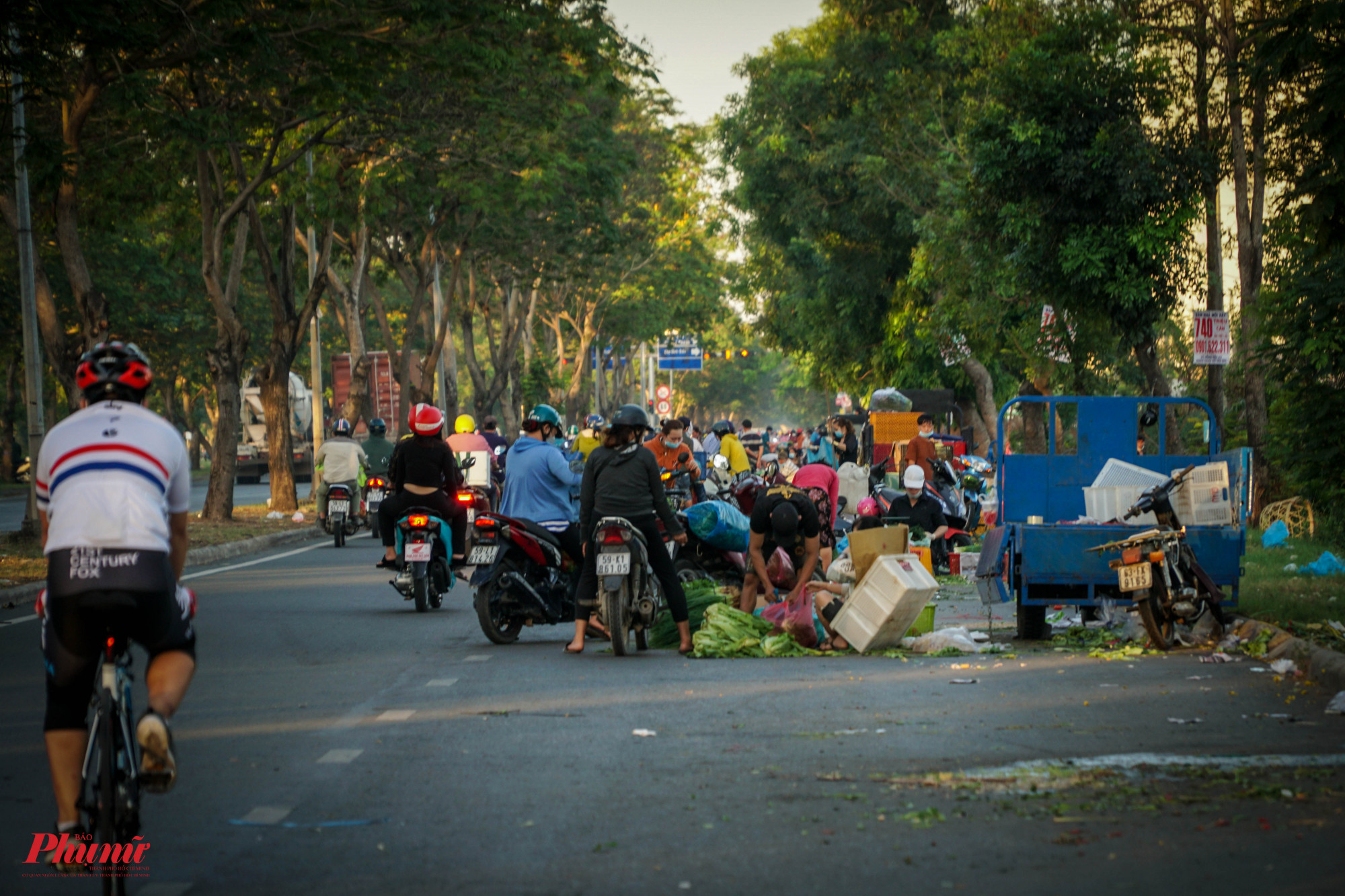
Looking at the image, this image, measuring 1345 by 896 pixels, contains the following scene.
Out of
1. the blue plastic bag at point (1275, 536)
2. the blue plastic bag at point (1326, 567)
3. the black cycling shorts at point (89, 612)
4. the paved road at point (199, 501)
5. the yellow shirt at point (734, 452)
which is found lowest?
the blue plastic bag at point (1326, 567)

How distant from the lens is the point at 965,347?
33.2m

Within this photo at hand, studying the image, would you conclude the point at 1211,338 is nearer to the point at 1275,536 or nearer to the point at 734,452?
the point at 1275,536

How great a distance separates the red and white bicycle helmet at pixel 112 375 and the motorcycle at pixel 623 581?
535 centimetres

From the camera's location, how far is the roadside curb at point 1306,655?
8633 mm

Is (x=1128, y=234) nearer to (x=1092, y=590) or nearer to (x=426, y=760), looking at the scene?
(x=1092, y=590)

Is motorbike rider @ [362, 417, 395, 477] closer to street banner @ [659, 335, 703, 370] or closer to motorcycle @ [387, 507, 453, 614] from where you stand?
motorcycle @ [387, 507, 453, 614]

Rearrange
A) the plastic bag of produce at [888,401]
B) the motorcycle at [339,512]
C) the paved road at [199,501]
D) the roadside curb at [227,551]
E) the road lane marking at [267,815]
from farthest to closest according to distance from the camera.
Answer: the plastic bag of produce at [888,401]
the paved road at [199,501]
the motorcycle at [339,512]
the roadside curb at [227,551]
the road lane marking at [267,815]

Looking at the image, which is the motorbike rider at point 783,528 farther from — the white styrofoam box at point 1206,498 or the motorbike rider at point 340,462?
the motorbike rider at point 340,462

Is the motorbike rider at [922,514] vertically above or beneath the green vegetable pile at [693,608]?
above

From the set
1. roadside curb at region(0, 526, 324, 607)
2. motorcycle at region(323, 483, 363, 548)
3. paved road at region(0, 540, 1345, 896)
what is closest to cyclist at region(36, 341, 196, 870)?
paved road at region(0, 540, 1345, 896)

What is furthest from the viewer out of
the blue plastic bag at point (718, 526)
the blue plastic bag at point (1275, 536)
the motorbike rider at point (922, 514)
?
the motorbike rider at point (922, 514)

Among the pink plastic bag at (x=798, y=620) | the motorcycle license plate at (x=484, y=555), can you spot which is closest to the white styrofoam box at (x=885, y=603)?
the pink plastic bag at (x=798, y=620)

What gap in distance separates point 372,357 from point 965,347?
57.5ft

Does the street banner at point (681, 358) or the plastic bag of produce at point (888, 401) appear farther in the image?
the street banner at point (681, 358)
